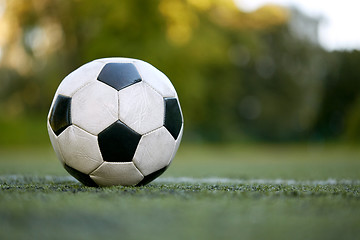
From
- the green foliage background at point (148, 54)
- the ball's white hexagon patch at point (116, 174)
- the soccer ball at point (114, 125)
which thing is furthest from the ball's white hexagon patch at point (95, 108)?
the green foliage background at point (148, 54)

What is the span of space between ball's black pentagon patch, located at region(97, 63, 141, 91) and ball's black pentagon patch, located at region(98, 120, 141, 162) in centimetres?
24

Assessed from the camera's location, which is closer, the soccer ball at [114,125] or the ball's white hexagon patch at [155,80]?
the soccer ball at [114,125]

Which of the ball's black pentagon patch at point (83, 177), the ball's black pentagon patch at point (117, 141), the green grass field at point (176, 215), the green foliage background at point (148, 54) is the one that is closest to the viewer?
the green grass field at point (176, 215)

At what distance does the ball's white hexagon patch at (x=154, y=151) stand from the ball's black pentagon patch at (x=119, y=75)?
0.34 metres

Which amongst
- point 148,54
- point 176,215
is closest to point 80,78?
point 176,215

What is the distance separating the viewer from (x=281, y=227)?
146cm

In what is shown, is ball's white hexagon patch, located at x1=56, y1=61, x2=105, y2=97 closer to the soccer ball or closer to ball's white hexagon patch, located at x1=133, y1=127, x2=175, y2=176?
the soccer ball

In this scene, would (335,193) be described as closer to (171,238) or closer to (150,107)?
(150,107)

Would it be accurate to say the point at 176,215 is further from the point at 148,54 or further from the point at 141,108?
the point at 148,54

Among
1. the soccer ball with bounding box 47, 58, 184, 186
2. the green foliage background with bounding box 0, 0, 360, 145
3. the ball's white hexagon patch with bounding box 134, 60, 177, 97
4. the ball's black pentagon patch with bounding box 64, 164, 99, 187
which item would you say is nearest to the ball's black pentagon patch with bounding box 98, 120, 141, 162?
the soccer ball with bounding box 47, 58, 184, 186

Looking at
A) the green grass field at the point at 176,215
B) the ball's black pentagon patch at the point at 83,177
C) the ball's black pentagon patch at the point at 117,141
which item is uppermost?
the ball's black pentagon patch at the point at 117,141

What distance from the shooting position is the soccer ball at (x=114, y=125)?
241 centimetres

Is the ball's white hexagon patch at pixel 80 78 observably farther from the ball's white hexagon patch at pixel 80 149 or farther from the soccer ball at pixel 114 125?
the ball's white hexagon patch at pixel 80 149

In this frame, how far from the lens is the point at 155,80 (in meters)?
2.61
